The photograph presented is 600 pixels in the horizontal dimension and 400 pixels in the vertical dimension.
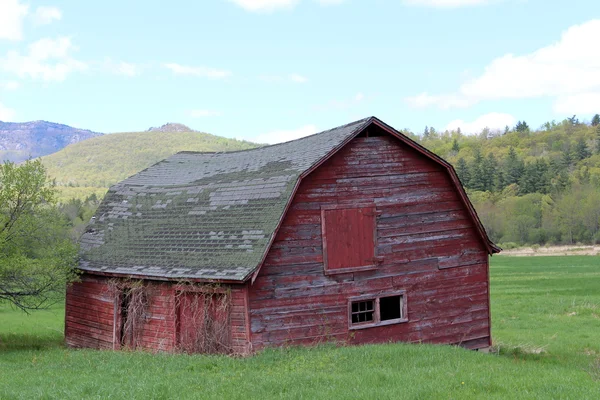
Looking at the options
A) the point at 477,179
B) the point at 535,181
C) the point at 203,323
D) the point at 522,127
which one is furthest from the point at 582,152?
the point at 203,323

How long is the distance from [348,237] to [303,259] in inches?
59.5

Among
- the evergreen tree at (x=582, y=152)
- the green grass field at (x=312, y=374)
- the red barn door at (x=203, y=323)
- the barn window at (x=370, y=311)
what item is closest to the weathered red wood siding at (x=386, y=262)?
the barn window at (x=370, y=311)

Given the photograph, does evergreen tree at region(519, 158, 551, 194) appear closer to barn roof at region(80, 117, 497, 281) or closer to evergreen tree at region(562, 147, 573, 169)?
evergreen tree at region(562, 147, 573, 169)

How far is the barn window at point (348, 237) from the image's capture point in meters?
16.8

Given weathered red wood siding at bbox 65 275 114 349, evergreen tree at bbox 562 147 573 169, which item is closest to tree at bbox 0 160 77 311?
weathered red wood siding at bbox 65 275 114 349

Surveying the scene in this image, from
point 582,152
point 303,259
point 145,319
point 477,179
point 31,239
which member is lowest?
point 145,319

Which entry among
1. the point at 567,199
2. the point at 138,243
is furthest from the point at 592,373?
the point at 567,199

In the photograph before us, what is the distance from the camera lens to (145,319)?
709 inches

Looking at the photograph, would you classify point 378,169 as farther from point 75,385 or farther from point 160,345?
point 75,385

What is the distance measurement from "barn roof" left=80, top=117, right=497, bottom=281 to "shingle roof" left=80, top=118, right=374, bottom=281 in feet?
0.11

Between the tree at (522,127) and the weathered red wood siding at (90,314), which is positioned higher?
the tree at (522,127)

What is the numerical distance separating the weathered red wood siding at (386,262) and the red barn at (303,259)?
0.03 metres

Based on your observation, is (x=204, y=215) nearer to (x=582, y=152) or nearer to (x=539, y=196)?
(x=539, y=196)

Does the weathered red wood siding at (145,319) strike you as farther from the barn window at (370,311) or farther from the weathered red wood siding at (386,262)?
the barn window at (370,311)
